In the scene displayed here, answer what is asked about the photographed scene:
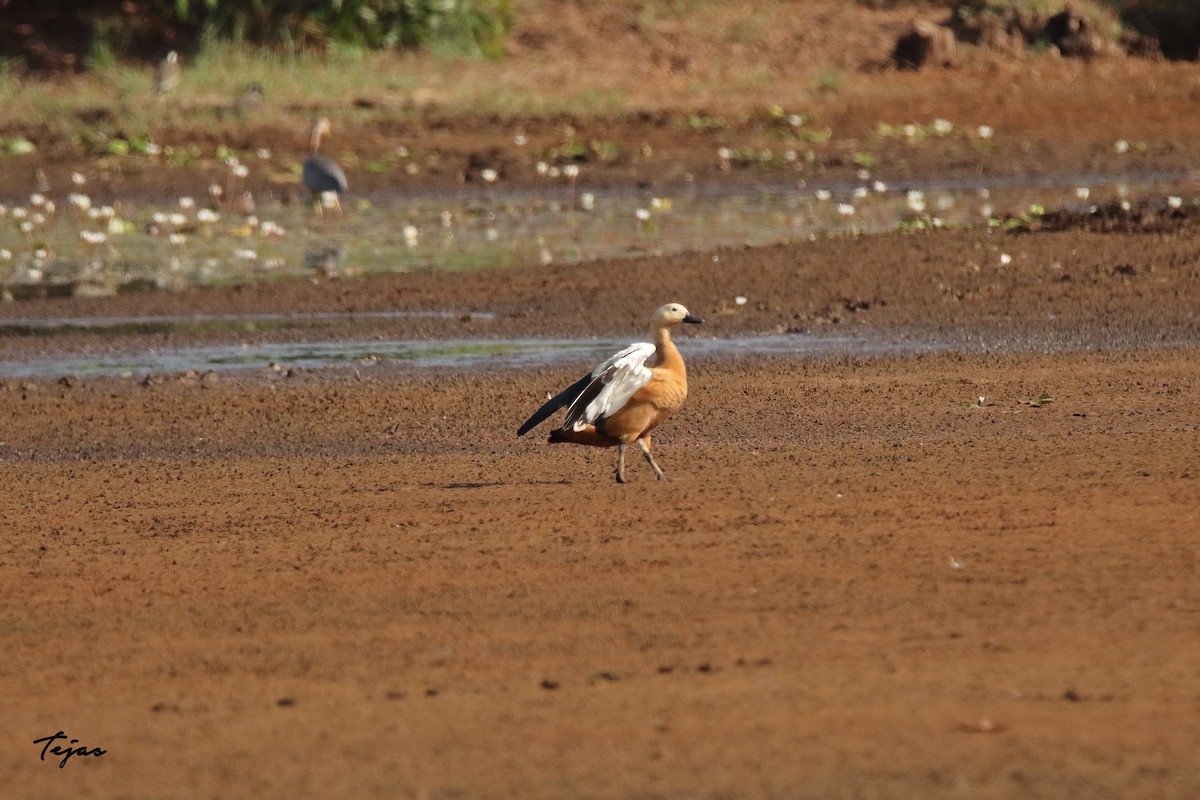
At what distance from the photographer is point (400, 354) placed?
13859 mm

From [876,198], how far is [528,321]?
821cm

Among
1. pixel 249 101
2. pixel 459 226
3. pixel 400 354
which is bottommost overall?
pixel 459 226

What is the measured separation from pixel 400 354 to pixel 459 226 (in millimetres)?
7306

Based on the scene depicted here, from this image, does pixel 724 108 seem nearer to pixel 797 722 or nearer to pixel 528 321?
pixel 528 321

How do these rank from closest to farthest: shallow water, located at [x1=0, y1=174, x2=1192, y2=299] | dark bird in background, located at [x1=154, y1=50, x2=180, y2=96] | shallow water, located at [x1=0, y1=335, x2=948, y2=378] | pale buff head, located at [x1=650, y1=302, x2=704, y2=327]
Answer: pale buff head, located at [x1=650, y1=302, x2=704, y2=327] < shallow water, located at [x1=0, y1=335, x2=948, y2=378] < shallow water, located at [x1=0, y1=174, x2=1192, y2=299] < dark bird in background, located at [x1=154, y1=50, x2=180, y2=96]

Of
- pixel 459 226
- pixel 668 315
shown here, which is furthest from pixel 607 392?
pixel 459 226

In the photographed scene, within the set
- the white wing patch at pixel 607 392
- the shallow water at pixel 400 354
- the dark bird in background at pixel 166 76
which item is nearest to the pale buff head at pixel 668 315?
the white wing patch at pixel 607 392

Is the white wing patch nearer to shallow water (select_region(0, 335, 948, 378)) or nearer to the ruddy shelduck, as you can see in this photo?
the ruddy shelduck

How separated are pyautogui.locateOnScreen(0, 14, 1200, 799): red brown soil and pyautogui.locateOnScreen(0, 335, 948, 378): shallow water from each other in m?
0.37

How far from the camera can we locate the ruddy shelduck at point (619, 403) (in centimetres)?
891

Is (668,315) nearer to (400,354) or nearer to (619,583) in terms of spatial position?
(619,583)

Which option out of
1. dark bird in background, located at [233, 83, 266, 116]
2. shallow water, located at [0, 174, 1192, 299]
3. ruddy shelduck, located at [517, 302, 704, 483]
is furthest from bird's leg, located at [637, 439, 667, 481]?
dark bird in background, located at [233, 83, 266, 116]

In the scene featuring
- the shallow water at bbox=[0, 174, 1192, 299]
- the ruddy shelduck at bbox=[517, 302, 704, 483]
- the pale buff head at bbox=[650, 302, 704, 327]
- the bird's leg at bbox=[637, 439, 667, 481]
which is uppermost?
the pale buff head at bbox=[650, 302, 704, 327]

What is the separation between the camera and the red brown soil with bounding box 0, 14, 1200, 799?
18.7ft
